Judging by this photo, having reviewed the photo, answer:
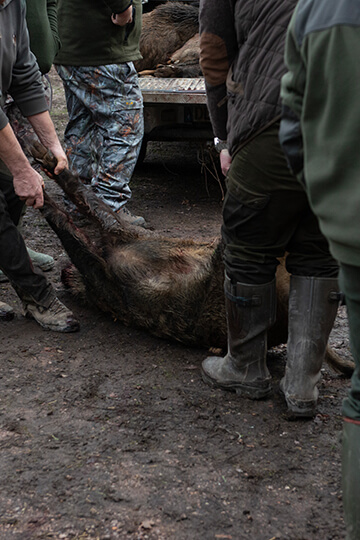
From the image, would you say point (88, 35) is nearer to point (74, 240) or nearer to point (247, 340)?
point (74, 240)

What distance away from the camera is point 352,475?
185cm

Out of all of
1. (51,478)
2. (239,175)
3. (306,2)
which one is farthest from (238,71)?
(51,478)

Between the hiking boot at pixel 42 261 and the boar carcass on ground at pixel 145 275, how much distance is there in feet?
1.89

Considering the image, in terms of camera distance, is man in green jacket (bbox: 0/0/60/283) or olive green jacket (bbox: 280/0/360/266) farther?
man in green jacket (bbox: 0/0/60/283)

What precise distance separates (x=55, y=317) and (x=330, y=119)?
2.77m

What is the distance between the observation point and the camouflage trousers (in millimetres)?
4945

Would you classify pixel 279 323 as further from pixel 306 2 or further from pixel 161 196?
pixel 161 196

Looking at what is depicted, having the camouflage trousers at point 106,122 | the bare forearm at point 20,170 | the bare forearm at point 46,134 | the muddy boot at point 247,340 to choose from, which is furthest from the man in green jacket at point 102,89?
the muddy boot at point 247,340

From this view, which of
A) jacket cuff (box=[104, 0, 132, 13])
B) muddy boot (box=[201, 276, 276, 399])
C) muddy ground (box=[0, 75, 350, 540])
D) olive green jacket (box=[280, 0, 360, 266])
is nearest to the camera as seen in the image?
olive green jacket (box=[280, 0, 360, 266])

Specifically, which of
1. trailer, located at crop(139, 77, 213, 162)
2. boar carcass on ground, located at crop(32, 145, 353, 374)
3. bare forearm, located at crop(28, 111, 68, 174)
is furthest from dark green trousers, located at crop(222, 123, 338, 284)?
trailer, located at crop(139, 77, 213, 162)

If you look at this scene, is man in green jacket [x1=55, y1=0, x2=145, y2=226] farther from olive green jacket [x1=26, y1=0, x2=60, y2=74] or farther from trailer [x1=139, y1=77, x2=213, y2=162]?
trailer [x1=139, y1=77, x2=213, y2=162]

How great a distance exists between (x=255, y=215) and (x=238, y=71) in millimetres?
633

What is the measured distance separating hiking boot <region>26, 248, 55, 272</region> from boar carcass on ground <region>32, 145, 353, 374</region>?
576mm

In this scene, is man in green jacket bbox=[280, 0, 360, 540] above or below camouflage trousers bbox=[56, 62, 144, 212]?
above
